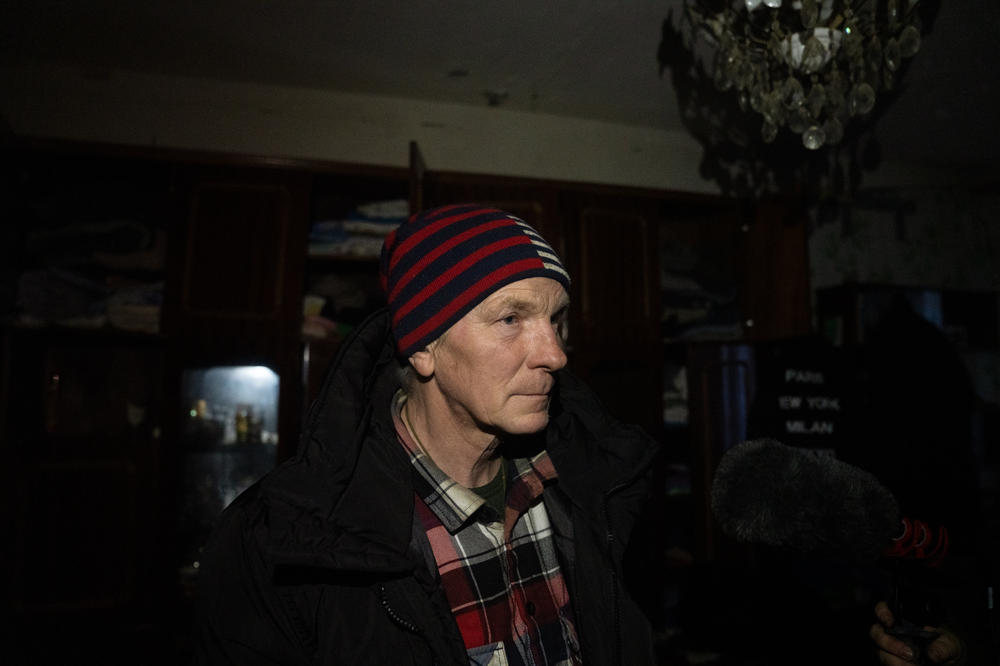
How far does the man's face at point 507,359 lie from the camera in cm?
99

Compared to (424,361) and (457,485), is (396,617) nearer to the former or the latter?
(457,485)


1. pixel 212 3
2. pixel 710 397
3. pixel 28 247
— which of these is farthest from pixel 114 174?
pixel 710 397

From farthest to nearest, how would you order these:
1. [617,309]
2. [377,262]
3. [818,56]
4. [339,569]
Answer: [617,309]
[377,262]
[818,56]
[339,569]

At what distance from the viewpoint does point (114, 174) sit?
2.47 m

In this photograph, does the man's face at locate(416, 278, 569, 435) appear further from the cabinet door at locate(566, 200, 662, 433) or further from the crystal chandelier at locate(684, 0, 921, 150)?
the cabinet door at locate(566, 200, 662, 433)

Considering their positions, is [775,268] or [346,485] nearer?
[346,485]

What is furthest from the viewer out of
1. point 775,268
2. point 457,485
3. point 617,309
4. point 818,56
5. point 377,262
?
point 775,268

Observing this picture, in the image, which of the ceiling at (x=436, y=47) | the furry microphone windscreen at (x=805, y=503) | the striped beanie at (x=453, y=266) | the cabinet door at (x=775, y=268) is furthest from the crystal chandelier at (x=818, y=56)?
the cabinet door at (x=775, y=268)

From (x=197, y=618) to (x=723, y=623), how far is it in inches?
105

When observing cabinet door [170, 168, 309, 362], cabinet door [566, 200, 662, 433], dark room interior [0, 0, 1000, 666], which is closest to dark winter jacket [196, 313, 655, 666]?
dark room interior [0, 0, 1000, 666]

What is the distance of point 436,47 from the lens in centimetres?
246

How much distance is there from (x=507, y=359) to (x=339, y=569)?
1.44 ft

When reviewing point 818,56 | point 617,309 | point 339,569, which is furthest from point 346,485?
point 617,309

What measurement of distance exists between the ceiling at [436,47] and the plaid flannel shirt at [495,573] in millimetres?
1944
